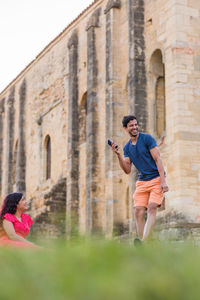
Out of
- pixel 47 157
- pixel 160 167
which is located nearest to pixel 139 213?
pixel 160 167

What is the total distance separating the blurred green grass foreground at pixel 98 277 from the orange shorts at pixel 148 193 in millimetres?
5699

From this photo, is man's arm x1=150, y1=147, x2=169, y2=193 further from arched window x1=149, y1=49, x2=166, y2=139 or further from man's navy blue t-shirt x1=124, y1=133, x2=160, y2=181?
arched window x1=149, y1=49, x2=166, y2=139

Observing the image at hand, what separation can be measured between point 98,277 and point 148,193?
646cm

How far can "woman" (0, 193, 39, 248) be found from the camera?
754 centimetres

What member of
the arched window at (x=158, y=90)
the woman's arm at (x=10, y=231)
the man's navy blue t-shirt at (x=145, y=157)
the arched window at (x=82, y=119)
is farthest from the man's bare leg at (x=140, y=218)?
the arched window at (x=82, y=119)

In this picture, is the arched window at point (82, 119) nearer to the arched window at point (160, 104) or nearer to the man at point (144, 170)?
the arched window at point (160, 104)

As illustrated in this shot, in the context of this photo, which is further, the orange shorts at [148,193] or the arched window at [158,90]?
the arched window at [158,90]

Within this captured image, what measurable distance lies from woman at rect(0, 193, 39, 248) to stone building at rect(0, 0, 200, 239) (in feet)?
25.0

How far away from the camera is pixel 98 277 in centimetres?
237

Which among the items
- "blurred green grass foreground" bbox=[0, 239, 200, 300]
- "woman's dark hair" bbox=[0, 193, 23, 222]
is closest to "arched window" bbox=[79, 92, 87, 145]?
"woman's dark hair" bbox=[0, 193, 23, 222]

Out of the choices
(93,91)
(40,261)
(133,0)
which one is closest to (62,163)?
(93,91)

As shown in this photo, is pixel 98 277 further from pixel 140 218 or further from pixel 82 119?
pixel 82 119

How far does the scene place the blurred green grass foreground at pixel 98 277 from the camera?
226cm

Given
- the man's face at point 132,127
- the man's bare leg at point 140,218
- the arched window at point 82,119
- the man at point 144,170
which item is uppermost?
the arched window at point 82,119
